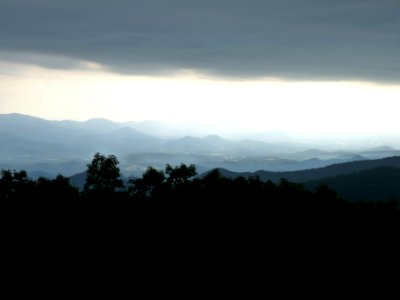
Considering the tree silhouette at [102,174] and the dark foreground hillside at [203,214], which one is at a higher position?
the tree silhouette at [102,174]

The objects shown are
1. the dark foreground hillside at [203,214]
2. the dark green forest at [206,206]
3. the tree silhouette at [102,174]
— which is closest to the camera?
the dark foreground hillside at [203,214]

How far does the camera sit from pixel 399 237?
59188 millimetres

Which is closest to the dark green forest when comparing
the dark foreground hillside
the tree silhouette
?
the dark foreground hillside

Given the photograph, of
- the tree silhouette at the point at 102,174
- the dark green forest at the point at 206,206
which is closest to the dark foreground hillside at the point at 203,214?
the dark green forest at the point at 206,206

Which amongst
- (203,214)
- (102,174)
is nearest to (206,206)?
(203,214)

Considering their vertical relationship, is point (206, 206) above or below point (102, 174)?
below

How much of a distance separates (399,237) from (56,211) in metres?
44.5

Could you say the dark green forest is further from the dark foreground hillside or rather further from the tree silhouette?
the tree silhouette

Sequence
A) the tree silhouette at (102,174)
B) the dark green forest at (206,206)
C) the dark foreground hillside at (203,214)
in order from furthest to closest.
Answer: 1. the tree silhouette at (102,174)
2. the dark green forest at (206,206)
3. the dark foreground hillside at (203,214)

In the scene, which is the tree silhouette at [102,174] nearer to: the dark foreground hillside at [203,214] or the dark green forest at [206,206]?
the dark green forest at [206,206]

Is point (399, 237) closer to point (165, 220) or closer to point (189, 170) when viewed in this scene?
point (165, 220)

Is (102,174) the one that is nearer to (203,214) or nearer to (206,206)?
(206,206)

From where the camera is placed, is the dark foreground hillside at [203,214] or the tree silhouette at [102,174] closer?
the dark foreground hillside at [203,214]

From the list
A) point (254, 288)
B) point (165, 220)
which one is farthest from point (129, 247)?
point (254, 288)
